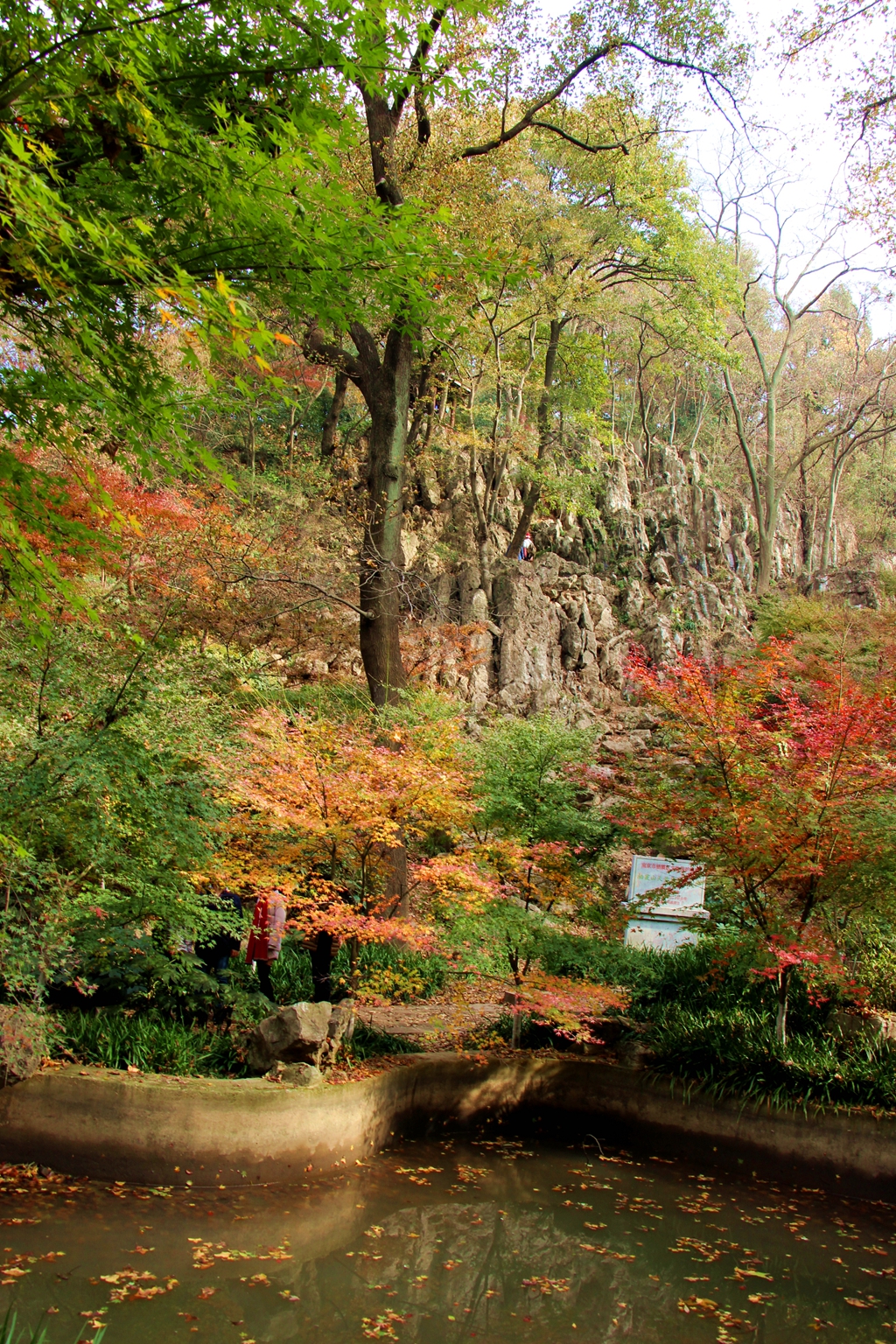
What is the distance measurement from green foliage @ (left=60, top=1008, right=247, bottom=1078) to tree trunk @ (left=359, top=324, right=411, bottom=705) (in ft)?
15.7

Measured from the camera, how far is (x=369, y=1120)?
6.66 m

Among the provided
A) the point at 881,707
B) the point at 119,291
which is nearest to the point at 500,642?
the point at 881,707

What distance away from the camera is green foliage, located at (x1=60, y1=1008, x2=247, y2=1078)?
641 cm

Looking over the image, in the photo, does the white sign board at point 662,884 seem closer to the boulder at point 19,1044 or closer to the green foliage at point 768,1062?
the green foliage at point 768,1062

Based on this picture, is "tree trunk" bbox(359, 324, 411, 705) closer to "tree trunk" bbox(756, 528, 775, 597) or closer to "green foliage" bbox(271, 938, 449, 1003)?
"green foliage" bbox(271, 938, 449, 1003)

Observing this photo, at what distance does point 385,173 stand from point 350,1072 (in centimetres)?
998

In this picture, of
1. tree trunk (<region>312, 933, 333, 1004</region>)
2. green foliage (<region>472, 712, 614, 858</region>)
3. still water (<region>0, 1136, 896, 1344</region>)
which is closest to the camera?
still water (<region>0, 1136, 896, 1344</region>)

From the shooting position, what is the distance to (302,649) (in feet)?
50.4

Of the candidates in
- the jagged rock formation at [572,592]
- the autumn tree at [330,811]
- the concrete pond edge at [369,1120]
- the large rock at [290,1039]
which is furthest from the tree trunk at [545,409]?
the large rock at [290,1039]

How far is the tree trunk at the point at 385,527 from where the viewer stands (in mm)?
10992

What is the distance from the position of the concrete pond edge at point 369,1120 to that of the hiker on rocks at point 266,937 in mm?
1644

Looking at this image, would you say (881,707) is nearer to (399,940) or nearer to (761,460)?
(399,940)

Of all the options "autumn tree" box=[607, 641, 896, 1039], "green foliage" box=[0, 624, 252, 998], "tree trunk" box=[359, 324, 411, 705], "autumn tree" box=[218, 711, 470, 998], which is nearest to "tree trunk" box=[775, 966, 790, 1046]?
"autumn tree" box=[607, 641, 896, 1039]

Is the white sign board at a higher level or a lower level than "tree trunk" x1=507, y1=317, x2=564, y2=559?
lower
